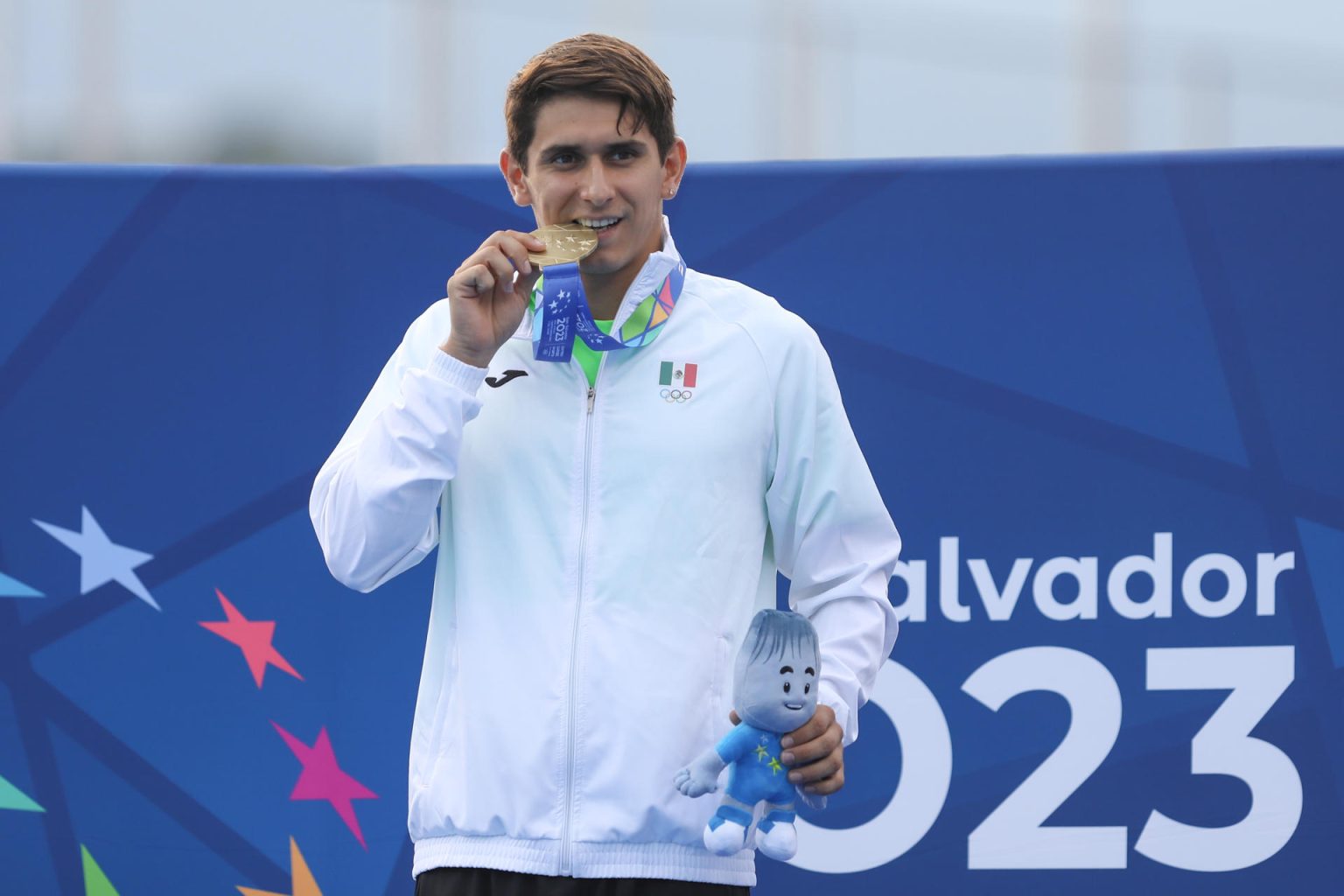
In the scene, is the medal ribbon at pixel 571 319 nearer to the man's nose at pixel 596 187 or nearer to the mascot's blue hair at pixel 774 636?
the man's nose at pixel 596 187

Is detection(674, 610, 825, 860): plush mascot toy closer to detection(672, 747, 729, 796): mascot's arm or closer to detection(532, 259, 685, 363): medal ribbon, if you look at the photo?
detection(672, 747, 729, 796): mascot's arm

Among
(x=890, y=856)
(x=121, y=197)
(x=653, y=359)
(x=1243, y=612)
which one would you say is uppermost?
(x=121, y=197)

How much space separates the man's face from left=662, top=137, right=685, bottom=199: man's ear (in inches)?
3.1

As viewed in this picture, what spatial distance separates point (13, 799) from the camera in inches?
141

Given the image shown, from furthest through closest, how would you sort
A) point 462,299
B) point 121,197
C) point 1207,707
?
point 121,197, point 1207,707, point 462,299

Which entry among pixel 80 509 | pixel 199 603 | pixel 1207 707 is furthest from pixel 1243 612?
pixel 80 509

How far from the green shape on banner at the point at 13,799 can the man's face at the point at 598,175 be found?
2150mm

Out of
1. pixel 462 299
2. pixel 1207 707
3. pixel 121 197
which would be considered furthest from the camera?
pixel 121 197

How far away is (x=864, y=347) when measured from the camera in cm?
349

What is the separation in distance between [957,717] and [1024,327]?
2.83 feet

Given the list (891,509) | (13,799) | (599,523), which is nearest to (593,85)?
(599,523)

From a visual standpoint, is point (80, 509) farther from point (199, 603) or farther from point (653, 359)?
point (653, 359)

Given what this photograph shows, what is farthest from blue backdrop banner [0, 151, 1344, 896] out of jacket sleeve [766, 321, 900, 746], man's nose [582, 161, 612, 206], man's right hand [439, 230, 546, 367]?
man's right hand [439, 230, 546, 367]

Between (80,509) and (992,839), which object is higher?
(80,509)
